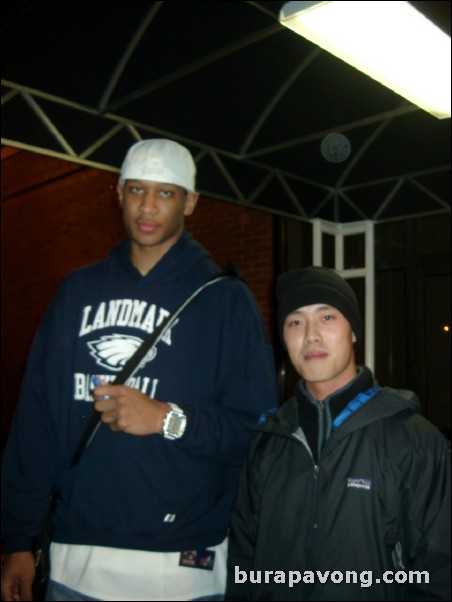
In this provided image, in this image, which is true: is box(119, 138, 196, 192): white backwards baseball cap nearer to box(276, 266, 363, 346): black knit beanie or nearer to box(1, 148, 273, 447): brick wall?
box(276, 266, 363, 346): black knit beanie

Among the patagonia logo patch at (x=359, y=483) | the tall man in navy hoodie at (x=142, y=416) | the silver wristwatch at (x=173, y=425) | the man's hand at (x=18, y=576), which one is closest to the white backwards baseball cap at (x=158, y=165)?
the tall man in navy hoodie at (x=142, y=416)

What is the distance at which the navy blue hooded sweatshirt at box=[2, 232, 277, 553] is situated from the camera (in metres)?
A: 1.90

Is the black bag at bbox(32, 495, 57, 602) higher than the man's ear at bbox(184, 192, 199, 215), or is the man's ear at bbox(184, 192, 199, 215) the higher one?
the man's ear at bbox(184, 192, 199, 215)

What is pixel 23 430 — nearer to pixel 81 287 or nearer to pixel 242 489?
pixel 81 287

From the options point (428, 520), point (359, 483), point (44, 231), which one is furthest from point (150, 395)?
point (44, 231)

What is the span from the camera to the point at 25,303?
1147 centimetres

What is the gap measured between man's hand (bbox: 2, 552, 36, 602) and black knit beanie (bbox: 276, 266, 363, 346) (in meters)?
1.20

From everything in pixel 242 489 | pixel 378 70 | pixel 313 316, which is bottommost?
pixel 242 489

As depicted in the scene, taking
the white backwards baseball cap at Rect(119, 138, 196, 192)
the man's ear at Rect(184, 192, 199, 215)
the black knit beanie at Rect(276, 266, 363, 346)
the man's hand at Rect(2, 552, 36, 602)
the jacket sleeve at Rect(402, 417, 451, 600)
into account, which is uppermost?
the white backwards baseball cap at Rect(119, 138, 196, 192)

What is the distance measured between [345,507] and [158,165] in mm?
1326

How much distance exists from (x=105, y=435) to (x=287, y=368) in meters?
5.74

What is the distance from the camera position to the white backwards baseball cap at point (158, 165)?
219 centimetres

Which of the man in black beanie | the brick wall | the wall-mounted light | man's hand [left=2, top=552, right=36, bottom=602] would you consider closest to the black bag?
man's hand [left=2, top=552, right=36, bottom=602]

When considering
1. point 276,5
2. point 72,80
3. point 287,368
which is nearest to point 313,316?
point 276,5
